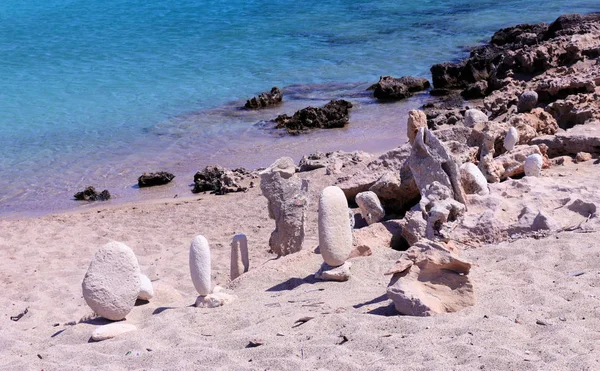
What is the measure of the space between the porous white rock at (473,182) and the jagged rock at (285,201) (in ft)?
4.88

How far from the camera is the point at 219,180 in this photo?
11.5 meters

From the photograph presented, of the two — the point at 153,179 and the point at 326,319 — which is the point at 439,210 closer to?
the point at 326,319

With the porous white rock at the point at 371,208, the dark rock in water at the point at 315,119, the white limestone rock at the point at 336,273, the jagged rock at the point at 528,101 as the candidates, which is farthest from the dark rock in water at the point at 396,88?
the white limestone rock at the point at 336,273

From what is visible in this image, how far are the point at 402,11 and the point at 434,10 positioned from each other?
1.27 metres

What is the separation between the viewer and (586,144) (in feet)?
28.6

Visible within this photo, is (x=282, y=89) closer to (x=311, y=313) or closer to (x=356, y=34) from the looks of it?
(x=356, y=34)

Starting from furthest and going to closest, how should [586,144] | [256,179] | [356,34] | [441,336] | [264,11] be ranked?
[264,11] → [356,34] → [256,179] → [586,144] → [441,336]

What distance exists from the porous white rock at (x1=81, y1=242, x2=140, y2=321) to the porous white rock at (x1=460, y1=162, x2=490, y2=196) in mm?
3193

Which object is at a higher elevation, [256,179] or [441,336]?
[441,336]

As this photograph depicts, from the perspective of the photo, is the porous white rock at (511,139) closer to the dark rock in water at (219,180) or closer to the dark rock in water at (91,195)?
the dark rock in water at (219,180)

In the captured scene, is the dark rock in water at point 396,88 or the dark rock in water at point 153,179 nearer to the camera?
the dark rock in water at point 153,179

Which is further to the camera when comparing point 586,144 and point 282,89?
point 282,89

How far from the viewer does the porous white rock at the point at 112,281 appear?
5.59 m

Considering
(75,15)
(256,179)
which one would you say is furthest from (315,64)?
(75,15)
